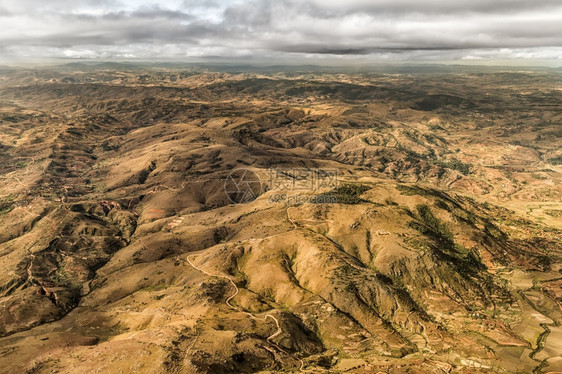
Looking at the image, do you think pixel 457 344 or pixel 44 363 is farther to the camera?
pixel 457 344

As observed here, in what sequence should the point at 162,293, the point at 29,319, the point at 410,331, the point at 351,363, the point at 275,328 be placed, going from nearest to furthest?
the point at 351,363 < the point at 275,328 < the point at 410,331 < the point at 29,319 < the point at 162,293

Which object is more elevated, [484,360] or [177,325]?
[177,325]

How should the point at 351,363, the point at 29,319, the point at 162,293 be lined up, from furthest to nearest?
the point at 162,293 < the point at 29,319 < the point at 351,363

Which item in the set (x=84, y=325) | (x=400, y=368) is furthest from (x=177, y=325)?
(x=400, y=368)

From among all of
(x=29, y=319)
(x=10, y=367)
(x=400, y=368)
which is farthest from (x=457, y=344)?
(x=29, y=319)

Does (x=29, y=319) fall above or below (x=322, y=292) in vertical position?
below

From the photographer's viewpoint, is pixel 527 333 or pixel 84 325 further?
pixel 84 325

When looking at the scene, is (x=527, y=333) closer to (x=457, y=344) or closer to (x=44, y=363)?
(x=457, y=344)

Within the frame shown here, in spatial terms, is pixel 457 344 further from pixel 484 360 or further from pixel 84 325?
pixel 84 325

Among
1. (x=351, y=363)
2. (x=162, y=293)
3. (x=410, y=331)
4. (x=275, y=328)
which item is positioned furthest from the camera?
(x=162, y=293)
